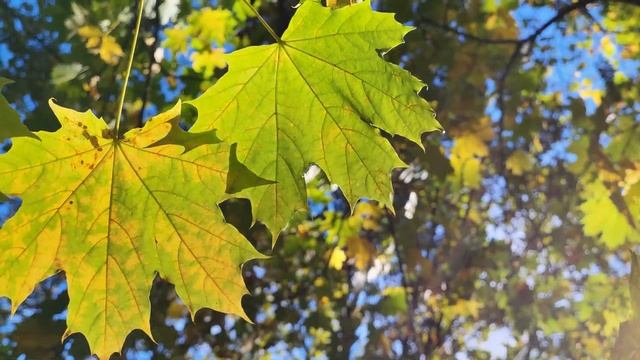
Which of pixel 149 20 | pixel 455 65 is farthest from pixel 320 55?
pixel 455 65

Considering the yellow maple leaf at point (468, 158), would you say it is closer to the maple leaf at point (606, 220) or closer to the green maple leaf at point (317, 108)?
the maple leaf at point (606, 220)

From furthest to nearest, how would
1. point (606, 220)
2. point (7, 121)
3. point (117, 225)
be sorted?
1. point (606, 220)
2. point (117, 225)
3. point (7, 121)

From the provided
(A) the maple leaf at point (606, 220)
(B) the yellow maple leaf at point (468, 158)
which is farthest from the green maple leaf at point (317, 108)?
(B) the yellow maple leaf at point (468, 158)

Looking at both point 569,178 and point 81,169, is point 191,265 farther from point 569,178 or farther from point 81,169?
point 569,178

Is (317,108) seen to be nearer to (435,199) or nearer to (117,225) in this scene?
(117,225)

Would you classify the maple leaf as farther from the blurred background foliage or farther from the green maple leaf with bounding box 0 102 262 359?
the green maple leaf with bounding box 0 102 262 359

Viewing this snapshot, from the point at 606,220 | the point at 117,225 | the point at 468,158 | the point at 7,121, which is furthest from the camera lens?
the point at 468,158

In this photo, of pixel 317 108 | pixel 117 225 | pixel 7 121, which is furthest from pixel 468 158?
pixel 7 121
